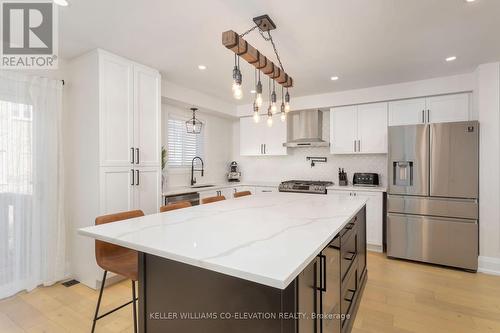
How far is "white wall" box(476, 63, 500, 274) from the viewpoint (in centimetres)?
299

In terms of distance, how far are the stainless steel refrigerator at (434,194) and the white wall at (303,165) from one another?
832 mm

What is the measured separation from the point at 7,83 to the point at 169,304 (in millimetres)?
2664

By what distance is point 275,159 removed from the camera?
5.25 m

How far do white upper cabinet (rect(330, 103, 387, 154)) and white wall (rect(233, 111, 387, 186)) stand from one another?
1.06 feet

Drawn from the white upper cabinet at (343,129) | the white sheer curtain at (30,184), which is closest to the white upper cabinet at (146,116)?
the white sheer curtain at (30,184)

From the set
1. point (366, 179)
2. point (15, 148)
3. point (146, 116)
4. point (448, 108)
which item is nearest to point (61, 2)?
point (146, 116)

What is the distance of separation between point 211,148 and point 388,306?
3850 millimetres

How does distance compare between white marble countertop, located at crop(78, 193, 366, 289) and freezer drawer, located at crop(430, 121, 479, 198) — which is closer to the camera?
white marble countertop, located at crop(78, 193, 366, 289)

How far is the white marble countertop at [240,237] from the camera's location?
932mm

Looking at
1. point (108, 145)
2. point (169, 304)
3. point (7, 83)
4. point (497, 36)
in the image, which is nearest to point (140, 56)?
point (108, 145)

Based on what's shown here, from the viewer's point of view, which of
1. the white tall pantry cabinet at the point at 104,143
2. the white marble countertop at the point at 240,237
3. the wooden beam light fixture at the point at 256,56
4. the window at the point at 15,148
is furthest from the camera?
the white tall pantry cabinet at the point at 104,143

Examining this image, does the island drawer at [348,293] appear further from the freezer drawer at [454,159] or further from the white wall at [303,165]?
the white wall at [303,165]

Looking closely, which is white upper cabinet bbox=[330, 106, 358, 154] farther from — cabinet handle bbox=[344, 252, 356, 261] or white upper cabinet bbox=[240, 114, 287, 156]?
cabinet handle bbox=[344, 252, 356, 261]

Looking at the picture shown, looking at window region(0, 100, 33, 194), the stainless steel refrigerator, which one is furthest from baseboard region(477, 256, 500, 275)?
window region(0, 100, 33, 194)
